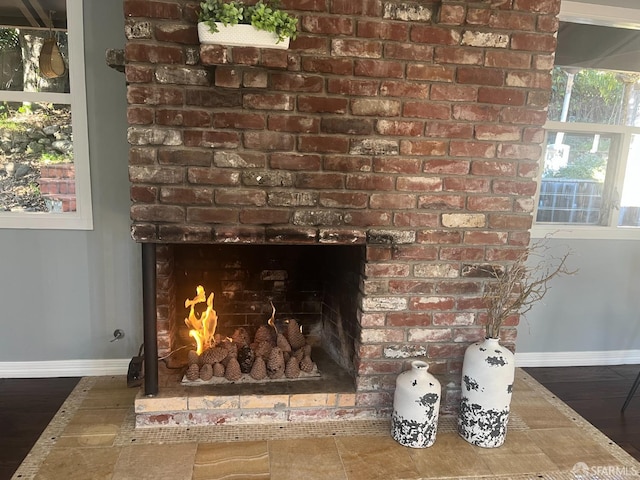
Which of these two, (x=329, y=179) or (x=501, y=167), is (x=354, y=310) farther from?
(x=501, y=167)

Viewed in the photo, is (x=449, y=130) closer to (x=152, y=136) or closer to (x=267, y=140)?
(x=267, y=140)

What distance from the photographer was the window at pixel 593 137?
8.95ft

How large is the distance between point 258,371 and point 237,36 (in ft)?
4.81

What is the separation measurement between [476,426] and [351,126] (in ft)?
4.55

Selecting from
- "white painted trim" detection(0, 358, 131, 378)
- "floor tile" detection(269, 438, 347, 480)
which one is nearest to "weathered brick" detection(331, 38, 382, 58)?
"floor tile" detection(269, 438, 347, 480)

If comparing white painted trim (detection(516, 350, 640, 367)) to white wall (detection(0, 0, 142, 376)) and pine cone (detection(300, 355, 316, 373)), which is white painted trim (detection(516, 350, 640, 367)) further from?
white wall (detection(0, 0, 142, 376))

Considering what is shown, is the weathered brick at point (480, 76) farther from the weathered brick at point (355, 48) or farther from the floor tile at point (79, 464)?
the floor tile at point (79, 464)

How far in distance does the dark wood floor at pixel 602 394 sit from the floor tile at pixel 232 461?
1.63 m

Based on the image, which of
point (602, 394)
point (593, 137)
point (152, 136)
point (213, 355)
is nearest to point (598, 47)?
point (593, 137)

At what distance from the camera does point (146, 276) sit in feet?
6.36

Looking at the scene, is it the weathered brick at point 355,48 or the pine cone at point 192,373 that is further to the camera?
the pine cone at point 192,373

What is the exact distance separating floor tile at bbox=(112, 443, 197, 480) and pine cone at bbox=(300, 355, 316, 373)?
0.61m

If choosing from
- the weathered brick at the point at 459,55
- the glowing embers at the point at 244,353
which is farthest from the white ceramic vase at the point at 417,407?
the weathered brick at the point at 459,55

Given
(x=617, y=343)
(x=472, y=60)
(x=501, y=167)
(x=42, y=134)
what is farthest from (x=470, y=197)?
(x=42, y=134)
